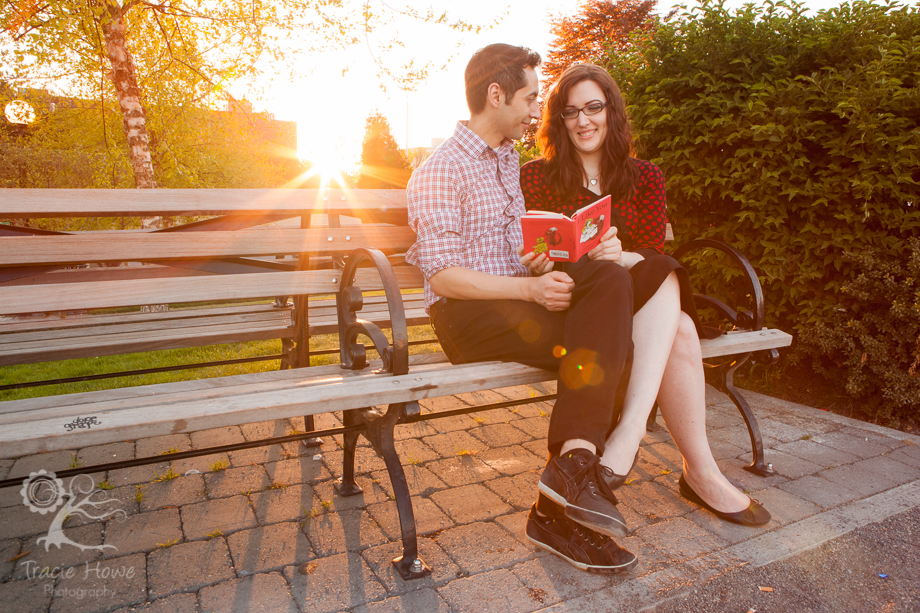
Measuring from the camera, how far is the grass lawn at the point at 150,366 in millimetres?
4254

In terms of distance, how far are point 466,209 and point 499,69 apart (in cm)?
58

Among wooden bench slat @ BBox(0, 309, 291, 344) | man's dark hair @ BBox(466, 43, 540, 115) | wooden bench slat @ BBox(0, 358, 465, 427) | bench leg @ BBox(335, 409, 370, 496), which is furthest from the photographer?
wooden bench slat @ BBox(0, 309, 291, 344)

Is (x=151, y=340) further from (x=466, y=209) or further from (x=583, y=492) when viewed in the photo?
(x=583, y=492)

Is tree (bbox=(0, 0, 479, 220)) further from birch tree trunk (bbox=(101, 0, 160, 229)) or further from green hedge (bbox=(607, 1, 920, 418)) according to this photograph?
green hedge (bbox=(607, 1, 920, 418))

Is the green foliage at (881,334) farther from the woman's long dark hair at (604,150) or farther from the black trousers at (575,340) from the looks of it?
the black trousers at (575,340)

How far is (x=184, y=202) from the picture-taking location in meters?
2.40

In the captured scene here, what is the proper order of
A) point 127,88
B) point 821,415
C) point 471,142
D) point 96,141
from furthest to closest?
point 96,141
point 127,88
point 821,415
point 471,142

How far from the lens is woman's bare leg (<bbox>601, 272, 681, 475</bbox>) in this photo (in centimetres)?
198

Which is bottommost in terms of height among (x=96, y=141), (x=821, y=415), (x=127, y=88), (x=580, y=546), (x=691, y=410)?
(x=821, y=415)

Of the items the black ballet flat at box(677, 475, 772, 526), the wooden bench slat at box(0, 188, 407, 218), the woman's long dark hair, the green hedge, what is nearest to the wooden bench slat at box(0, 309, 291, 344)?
the wooden bench slat at box(0, 188, 407, 218)

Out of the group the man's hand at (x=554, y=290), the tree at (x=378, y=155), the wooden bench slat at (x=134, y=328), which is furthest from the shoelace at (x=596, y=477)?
the tree at (x=378, y=155)

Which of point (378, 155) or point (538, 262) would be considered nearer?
point (538, 262)

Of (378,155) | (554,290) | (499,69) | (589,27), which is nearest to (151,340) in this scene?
(554,290)

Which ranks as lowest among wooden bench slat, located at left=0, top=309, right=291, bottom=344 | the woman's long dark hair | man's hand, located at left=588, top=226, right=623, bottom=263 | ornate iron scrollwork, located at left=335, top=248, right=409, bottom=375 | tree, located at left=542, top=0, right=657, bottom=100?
wooden bench slat, located at left=0, top=309, right=291, bottom=344
